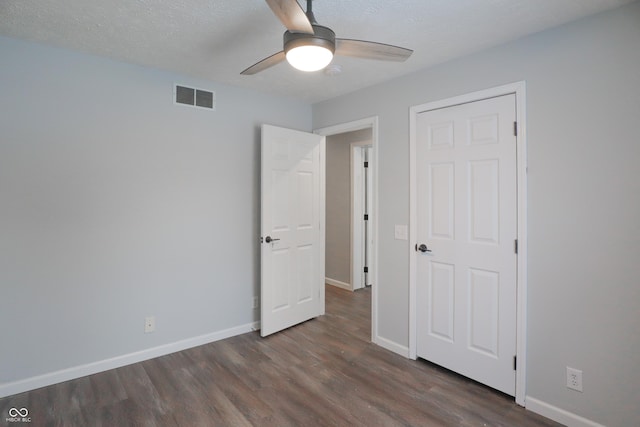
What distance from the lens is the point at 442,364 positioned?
2.60m

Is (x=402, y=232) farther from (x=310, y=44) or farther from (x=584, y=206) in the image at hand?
(x=310, y=44)

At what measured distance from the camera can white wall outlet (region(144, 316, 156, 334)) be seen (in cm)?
274

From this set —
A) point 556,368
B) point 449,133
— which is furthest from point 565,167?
point 556,368

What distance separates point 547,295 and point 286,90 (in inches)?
113

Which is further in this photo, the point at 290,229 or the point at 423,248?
the point at 290,229

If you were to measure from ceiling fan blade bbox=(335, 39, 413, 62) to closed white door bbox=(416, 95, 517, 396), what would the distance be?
1012 mm

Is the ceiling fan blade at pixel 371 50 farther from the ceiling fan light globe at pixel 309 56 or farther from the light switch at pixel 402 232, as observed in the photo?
the light switch at pixel 402 232

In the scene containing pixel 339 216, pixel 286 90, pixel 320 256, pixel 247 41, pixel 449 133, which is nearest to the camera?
pixel 247 41

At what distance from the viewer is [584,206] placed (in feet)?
6.26

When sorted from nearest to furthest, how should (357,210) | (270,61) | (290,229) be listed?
(270,61) < (290,229) < (357,210)

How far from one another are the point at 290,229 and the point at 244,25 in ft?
6.45

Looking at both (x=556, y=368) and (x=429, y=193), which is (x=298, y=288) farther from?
(x=556, y=368)

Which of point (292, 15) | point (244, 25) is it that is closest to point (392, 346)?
point (292, 15)

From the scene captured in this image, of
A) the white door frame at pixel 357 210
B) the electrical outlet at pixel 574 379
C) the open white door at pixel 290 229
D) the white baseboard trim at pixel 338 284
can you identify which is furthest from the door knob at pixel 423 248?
the white baseboard trim at pixel 338 284
